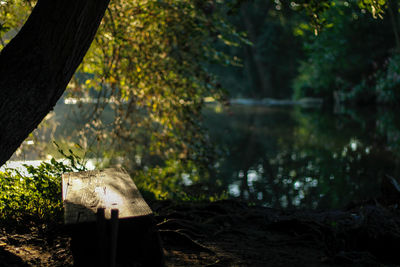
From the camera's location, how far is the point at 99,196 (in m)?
3.87

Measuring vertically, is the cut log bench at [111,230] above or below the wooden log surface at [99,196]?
below

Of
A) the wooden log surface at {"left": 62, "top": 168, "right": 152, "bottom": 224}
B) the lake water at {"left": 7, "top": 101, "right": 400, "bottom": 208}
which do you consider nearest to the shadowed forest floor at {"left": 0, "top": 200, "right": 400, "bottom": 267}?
the wooden log surface at {"left": 62, "top": 168, "right": 152, "bottom": 224}

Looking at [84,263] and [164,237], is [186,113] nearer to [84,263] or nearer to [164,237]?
[164,237]

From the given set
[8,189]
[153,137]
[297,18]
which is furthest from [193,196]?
[297,18]

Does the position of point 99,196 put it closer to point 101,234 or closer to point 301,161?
point 101,234

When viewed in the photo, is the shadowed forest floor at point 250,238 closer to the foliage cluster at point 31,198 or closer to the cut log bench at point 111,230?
the foliage cluster at point 31,198

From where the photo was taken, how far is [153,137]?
28.5ft

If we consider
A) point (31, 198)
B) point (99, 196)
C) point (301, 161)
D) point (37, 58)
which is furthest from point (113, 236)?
point (301, 161)

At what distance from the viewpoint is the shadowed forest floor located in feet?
14.1

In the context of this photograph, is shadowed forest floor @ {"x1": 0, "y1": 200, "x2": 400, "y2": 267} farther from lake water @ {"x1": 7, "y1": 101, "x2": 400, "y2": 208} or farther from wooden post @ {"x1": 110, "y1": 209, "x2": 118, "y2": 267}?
lake water @ {"x1": 7, "y1": 101, "x2": 400, "y2": 208}

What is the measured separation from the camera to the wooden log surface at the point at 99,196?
3360mm

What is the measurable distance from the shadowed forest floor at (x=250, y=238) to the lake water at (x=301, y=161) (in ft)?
8.26

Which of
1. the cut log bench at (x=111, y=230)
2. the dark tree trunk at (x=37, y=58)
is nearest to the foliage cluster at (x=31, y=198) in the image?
A: the cut log bench at (x=111, y=230)

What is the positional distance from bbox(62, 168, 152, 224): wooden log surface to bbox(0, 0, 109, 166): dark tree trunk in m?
0.74
